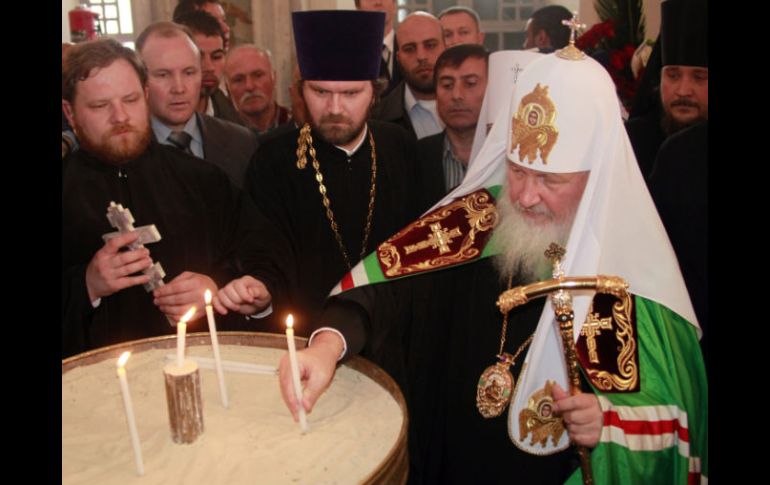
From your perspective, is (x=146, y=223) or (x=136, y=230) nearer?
(x=136, y=230)

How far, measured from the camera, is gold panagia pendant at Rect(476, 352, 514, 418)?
7.89 ft

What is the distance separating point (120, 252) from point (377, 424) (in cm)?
156

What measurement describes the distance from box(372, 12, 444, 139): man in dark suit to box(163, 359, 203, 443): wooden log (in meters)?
3.62

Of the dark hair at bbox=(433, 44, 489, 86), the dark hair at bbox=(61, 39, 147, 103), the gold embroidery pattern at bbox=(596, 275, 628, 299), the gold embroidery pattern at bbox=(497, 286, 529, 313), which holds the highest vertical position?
the dark hair at bbox=(433, 44, 489, 86)

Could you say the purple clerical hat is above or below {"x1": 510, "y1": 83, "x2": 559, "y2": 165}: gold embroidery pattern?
above

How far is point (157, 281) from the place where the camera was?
284 centimetres

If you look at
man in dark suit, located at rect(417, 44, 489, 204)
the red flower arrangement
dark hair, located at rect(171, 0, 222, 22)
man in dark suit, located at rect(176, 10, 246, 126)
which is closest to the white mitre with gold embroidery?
man in dark suit, located at rect(417, 44, 489, 204)

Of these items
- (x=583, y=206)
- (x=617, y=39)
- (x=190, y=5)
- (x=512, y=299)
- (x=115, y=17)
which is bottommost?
(x=512, y=299)

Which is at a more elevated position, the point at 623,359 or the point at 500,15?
the point at 500,15

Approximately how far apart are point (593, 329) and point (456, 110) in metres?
2.22

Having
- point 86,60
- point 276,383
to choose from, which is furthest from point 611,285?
point 86,60

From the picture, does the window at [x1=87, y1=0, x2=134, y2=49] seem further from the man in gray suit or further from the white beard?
the white beard

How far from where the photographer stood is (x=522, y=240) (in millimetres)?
2418

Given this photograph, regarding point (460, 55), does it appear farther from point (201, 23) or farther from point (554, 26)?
point (554, 26)
